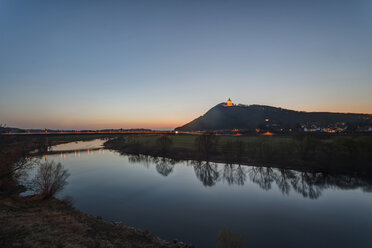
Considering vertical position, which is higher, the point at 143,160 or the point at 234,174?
the point at 143,160

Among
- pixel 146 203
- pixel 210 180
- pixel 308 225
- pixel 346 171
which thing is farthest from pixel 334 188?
pixel 146 203

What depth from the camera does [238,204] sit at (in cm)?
2061

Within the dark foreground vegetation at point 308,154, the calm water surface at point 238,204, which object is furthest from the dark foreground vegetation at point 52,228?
the dark foreground vegetation at point 308,154

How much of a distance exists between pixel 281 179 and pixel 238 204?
13.4 meters

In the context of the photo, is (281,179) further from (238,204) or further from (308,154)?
(238,204)

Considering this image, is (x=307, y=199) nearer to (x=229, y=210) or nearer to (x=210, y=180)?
(x=229, y=210)

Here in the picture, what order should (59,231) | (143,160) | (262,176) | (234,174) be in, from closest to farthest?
1. (59,231)
2. (262,176)
3. (234,174)
4. (143,160)

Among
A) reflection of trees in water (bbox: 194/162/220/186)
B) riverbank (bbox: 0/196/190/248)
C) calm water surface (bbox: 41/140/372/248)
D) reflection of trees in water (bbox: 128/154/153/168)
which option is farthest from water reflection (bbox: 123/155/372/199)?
riverbank (bbox: 0/196/190/248)

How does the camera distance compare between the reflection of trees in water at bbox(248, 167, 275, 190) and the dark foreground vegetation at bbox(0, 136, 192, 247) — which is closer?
the dark foreground vegetation at bbox(0, 136, 192, 247)

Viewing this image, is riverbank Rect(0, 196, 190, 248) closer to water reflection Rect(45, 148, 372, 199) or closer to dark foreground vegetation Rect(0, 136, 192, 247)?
dark foreground vegetation Rect(0, 136, 192, 247)

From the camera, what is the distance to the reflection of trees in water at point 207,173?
3007 cm

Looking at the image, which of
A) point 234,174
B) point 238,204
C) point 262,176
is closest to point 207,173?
point 234,174

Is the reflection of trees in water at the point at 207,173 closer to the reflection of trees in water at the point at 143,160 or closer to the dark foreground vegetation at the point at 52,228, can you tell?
the reflection of trees in water at the point at 143,160

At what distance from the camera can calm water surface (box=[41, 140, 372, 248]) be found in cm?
1446
